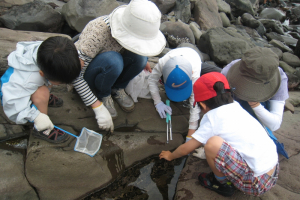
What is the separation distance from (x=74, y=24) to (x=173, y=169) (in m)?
3.02

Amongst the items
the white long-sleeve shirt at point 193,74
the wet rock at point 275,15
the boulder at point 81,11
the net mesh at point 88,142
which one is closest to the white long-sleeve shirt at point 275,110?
the white long-sleeve shirt at point 193,74

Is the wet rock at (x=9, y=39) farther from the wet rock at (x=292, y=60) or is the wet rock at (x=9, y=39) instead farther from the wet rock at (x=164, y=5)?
the wet rock at (x=292, y=60)

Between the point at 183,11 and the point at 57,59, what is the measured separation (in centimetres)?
586

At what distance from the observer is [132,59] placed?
7.32 ft

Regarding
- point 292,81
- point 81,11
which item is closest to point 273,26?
point 292,81

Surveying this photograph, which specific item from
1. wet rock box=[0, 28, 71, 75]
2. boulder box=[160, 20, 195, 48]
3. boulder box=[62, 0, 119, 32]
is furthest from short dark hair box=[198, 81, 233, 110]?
boulder box=[160, 20, 195, 48]

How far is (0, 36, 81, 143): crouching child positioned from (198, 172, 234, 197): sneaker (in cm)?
130

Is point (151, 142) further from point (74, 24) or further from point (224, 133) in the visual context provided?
point (74, 24)

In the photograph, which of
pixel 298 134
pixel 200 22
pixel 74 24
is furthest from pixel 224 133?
pixel 200 22

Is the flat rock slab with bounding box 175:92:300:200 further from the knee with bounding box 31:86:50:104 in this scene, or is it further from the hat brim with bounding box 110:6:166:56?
the knee with bounding box 31:86:50:104

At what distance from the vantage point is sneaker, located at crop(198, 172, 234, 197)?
1.79 m

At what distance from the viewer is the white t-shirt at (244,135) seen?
155 centimetres

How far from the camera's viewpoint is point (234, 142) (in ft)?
5.24

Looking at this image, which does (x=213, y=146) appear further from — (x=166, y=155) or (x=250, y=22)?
(x=250, y=22)
